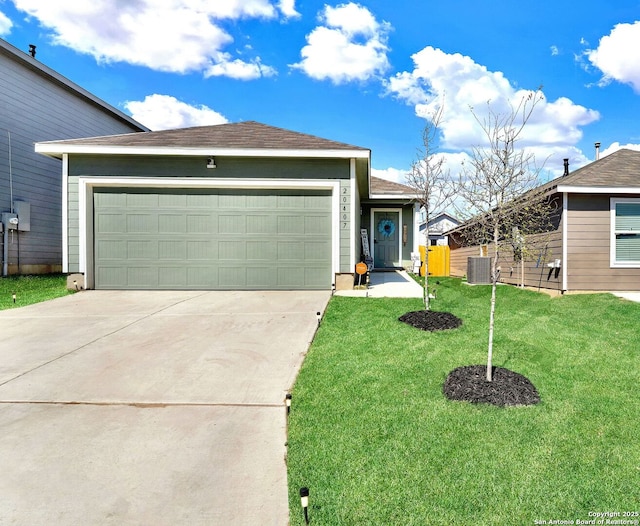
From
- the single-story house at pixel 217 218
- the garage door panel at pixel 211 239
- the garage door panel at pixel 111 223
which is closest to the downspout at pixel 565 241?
the single-story house at pixel 217 218

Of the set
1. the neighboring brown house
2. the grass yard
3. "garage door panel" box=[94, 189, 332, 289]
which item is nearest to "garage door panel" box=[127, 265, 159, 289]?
"garage door panel" box=[94, 189, 332, 289]

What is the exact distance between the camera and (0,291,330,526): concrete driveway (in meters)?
2.09

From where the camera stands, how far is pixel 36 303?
7828 millimetres

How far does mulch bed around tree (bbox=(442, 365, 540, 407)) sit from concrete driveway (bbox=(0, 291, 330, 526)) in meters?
1.59

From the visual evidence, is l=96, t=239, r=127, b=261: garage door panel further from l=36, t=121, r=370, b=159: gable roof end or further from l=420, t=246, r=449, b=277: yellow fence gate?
l=420, t=246, r=449, b=277: yellow fence gate

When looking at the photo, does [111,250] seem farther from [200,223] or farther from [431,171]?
[431,171]

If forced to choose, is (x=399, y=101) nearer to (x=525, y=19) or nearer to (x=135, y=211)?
(x=525, y=19)

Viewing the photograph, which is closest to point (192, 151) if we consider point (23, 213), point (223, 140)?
point (223, 140)

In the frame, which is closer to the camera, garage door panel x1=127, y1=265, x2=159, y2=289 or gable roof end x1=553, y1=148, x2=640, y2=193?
gable roof end x1=553, y1=148, x2=640, y2=193

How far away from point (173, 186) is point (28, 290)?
4805 mm

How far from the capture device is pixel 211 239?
926cm

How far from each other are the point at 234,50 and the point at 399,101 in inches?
259

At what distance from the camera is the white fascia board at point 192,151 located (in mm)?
8836

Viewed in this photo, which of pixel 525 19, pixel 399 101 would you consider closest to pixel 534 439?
pixel 525 19
